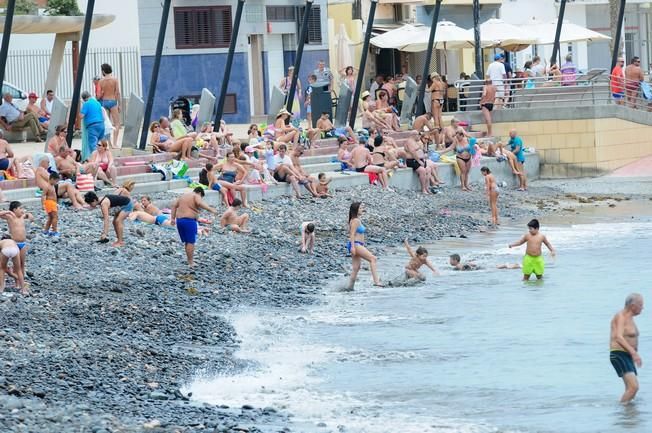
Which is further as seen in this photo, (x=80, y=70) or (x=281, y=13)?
(x=281, y=13)

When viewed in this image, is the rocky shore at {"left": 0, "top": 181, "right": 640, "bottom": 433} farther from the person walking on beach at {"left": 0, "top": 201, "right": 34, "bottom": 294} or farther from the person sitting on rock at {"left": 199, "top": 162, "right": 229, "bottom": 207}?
the person sitting on rock at {"left": 199, "top": 162, "right": 229, "bottom": 207}

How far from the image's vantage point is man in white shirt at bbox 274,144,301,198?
29.3 meters

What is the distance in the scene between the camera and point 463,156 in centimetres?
3419

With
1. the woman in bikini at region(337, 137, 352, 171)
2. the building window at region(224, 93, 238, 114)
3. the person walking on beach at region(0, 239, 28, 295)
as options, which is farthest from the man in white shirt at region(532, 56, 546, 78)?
the person walking on beach at region(0, 239, 28, 295)

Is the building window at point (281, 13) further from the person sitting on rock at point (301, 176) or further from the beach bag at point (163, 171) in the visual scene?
the beach bag at point (163, 171)

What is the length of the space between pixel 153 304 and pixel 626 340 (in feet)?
24.2

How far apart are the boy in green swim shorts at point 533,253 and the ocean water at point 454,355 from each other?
0.73 ft

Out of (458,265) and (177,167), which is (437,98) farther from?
(458,265)

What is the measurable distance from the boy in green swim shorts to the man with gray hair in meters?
7.92

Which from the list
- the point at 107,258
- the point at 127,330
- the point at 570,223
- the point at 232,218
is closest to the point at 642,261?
the point at 570,223

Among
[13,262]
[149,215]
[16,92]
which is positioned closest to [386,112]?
[16,92]

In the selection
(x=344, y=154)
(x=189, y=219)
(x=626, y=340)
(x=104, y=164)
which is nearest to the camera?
(x=626, y=340)

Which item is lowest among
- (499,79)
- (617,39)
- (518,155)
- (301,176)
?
(518,155)

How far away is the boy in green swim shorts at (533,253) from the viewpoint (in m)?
22.8
